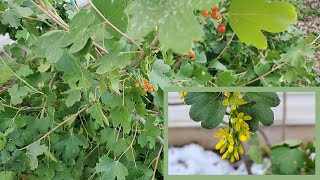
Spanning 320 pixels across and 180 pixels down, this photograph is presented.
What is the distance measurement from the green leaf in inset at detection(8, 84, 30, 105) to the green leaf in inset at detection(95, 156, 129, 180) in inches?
15.5

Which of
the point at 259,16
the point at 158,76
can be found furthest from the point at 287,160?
the point at 158,76

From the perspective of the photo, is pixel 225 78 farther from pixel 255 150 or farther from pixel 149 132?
pixel 255 150

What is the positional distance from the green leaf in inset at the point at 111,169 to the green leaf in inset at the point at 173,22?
3.03ft

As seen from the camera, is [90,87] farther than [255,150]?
Yes

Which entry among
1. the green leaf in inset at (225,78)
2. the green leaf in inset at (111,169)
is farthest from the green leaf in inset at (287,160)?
the green leaf in inset at (225,78)

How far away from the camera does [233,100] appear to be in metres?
0.82

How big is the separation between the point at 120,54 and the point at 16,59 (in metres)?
0.93

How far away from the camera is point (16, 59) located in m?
2.04

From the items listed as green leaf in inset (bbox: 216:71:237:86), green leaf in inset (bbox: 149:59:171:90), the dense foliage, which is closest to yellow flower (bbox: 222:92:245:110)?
the dense foliage

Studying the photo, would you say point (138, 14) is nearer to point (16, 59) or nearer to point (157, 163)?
point (157, 163)

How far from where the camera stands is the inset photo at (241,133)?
74cm

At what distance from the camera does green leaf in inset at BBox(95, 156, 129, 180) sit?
146 centimetres

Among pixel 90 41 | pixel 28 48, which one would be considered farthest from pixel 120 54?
pixel 28 48

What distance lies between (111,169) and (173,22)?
1.00 meters
